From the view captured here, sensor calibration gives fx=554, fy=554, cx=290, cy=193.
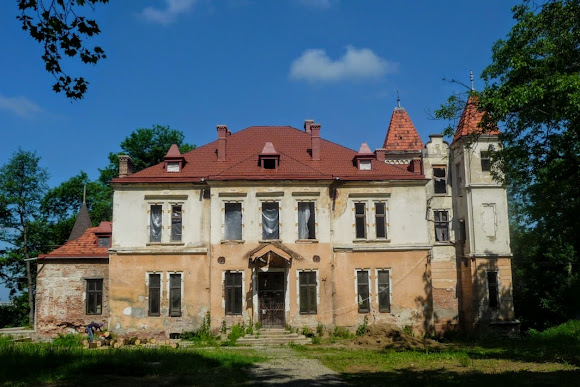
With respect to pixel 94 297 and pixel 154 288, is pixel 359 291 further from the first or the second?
pixel 94 297

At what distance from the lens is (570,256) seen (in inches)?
1391

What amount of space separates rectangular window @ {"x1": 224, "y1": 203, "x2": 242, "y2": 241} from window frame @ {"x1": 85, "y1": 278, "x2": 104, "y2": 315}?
6894 mm

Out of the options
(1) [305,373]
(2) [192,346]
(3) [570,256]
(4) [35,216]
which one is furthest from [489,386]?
(4) [35,216]

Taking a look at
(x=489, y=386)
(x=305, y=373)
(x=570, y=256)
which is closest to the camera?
(x=489, y=386)

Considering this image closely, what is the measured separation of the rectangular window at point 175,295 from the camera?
24.7 meters

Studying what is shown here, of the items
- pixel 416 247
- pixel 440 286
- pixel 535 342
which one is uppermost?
pixel 416 247

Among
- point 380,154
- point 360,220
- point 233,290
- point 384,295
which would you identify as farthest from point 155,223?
point 380,154

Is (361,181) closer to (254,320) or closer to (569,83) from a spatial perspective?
(254,320)

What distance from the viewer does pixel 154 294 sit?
81.6ft

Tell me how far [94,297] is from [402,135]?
1822 centimetres

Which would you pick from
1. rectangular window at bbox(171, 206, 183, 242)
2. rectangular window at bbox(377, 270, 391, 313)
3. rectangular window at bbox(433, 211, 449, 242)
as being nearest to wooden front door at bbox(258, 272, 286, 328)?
rectangular window at bbox(171, 206, 183, 242)

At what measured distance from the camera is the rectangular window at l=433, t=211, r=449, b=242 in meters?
28.1

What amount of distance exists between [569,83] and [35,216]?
4126 centimetres

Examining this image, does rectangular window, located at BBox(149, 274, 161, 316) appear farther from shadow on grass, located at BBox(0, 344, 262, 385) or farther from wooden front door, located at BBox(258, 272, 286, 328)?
shadow on grass, located at BBox(0, 344, 262, 385)
